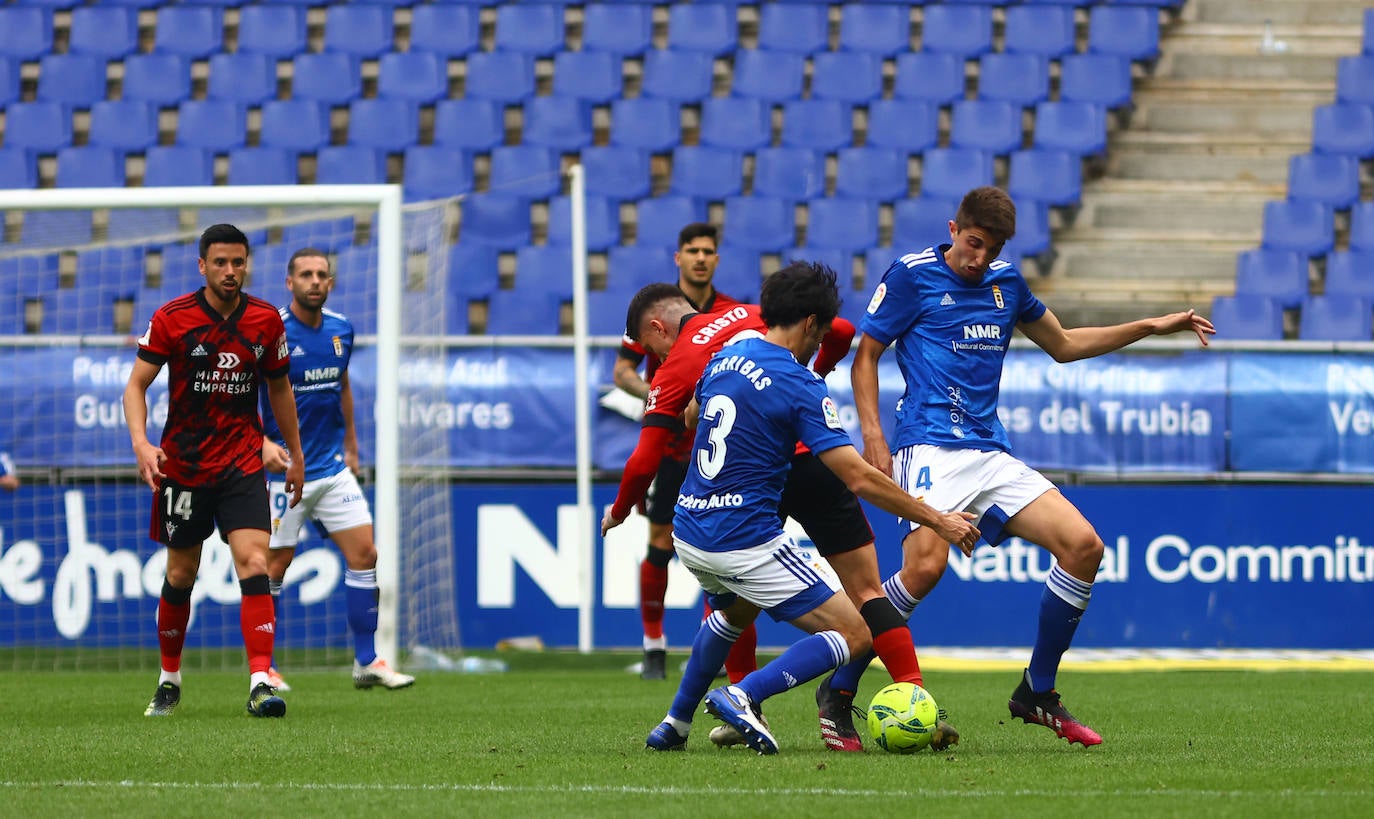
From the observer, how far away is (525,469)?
40.1 ft

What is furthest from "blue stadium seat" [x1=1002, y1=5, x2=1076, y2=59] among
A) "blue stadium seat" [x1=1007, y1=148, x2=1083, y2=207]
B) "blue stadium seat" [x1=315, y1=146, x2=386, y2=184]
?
"blue stadium seat" [x1=315, y1=146, x2=386, y2=184]

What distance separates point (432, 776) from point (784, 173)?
11539mm

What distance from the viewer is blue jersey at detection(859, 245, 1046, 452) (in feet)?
20.9

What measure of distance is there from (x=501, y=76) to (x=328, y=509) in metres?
8.70

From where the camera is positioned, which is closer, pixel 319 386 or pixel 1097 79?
pixel 319 386

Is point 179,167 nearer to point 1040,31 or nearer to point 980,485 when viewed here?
point 1040,31

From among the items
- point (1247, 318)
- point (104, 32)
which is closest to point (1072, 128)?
point (1247, 318)

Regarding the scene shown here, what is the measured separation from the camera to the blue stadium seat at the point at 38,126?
16.9 meters

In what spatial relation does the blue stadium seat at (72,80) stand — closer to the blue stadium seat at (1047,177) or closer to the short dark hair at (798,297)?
the blue stadium seat at (1047,177)

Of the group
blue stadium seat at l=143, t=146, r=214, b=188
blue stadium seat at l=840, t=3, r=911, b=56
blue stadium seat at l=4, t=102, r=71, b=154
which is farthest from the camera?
blue stadium seat at l=840, t=3, r=911, b=56

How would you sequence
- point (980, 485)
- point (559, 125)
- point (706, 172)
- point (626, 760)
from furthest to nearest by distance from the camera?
1. point (559, 125)
2. point (706, 172)
3. point (980, 485)
4. point (626, 760)

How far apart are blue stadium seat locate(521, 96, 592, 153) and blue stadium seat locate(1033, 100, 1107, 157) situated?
14.0 ft

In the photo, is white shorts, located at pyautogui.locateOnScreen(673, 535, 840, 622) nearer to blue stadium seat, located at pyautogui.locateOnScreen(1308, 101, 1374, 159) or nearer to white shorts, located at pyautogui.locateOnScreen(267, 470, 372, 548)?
white shorts, located at pyautogui.locateOnScreen(267, 470, 372, 548)

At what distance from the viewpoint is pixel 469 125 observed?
55.0 feet
